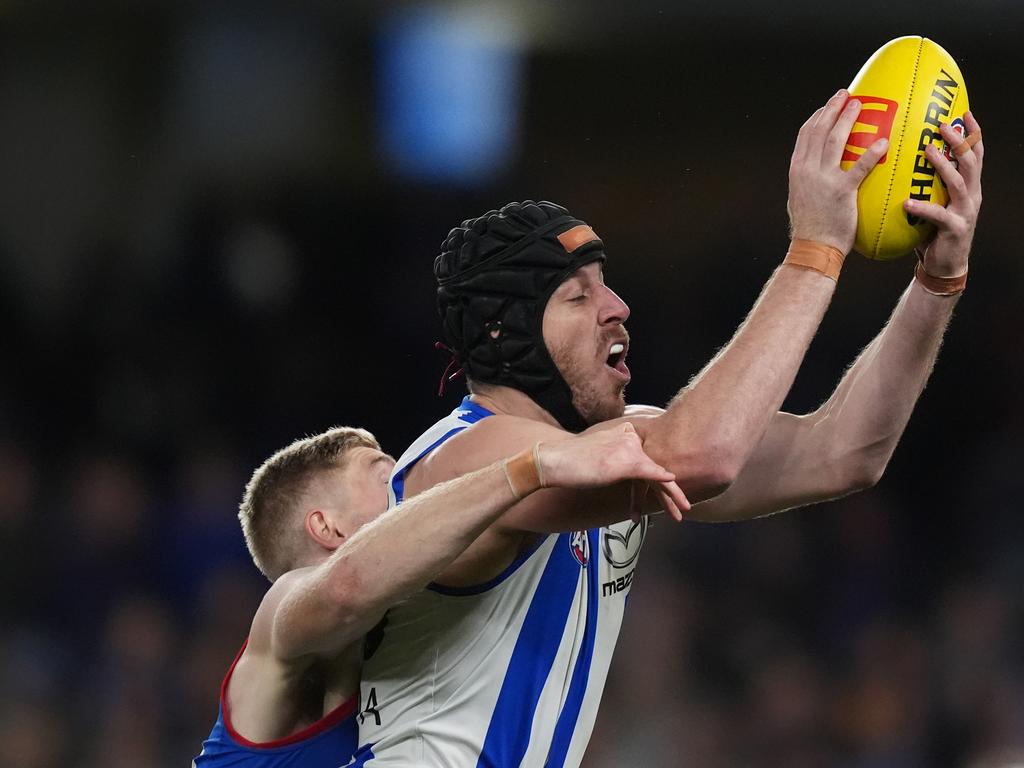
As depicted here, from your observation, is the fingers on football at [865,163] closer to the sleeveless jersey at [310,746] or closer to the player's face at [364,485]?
the player's face at [364,485]

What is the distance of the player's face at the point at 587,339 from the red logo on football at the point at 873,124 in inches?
24.3

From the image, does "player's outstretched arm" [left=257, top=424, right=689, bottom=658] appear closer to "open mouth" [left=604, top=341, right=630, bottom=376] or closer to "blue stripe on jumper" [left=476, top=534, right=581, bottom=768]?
"blue stripe on jumper" [left=476, top=534, right=581, bottom=768]

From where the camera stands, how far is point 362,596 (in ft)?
8.68

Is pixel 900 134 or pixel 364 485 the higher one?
pixel 900 134

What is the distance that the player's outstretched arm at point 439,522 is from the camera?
2441 mm

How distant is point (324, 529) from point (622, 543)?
781 mm

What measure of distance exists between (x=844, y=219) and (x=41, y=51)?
324 inches

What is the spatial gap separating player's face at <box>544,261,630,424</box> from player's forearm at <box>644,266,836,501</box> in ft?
1.67

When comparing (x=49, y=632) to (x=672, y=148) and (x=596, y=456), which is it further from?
(x=596, y=456)

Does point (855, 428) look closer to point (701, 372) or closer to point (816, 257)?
point (816, 257)

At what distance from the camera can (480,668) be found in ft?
9.93

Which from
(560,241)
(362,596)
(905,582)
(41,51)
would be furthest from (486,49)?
(362,596)

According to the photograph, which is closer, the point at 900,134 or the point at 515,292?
the point at 900,134

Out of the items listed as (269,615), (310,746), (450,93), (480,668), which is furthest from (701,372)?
(450,93)
